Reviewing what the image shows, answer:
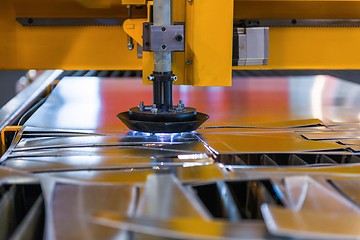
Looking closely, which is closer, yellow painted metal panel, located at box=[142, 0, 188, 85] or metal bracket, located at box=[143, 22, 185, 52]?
Result: metal bracket, located at box=[143, 22, 185, 52]

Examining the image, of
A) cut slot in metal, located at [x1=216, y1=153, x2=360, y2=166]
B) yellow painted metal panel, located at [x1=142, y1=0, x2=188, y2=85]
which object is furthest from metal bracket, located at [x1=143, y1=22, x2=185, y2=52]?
cut slot in metal, located at [x1=216, y1=153, x2=360, y2=166]

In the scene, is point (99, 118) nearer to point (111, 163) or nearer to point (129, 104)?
point (129, 104)

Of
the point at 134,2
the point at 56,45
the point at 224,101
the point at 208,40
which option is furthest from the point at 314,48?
the point at 56,45

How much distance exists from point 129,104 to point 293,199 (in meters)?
1.07

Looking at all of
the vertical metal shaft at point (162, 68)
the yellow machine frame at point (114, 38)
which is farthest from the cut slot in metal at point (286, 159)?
the yellow machine frame at point (114, 38)

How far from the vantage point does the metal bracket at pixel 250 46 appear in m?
1.41

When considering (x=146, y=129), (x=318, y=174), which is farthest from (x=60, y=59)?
(x=318, y=174)

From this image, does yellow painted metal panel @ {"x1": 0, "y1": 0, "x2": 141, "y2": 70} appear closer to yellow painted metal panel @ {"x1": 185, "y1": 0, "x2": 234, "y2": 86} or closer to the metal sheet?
the metal sheet

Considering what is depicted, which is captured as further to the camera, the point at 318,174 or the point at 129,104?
the point at 129,104

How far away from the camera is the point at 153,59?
1287 mm

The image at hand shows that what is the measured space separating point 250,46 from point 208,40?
188 mm

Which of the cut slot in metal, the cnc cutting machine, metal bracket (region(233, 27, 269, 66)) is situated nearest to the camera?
the cnc cutting machine

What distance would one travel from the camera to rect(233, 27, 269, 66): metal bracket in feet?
4.62

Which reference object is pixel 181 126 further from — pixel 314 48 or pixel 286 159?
pixel 314 48
